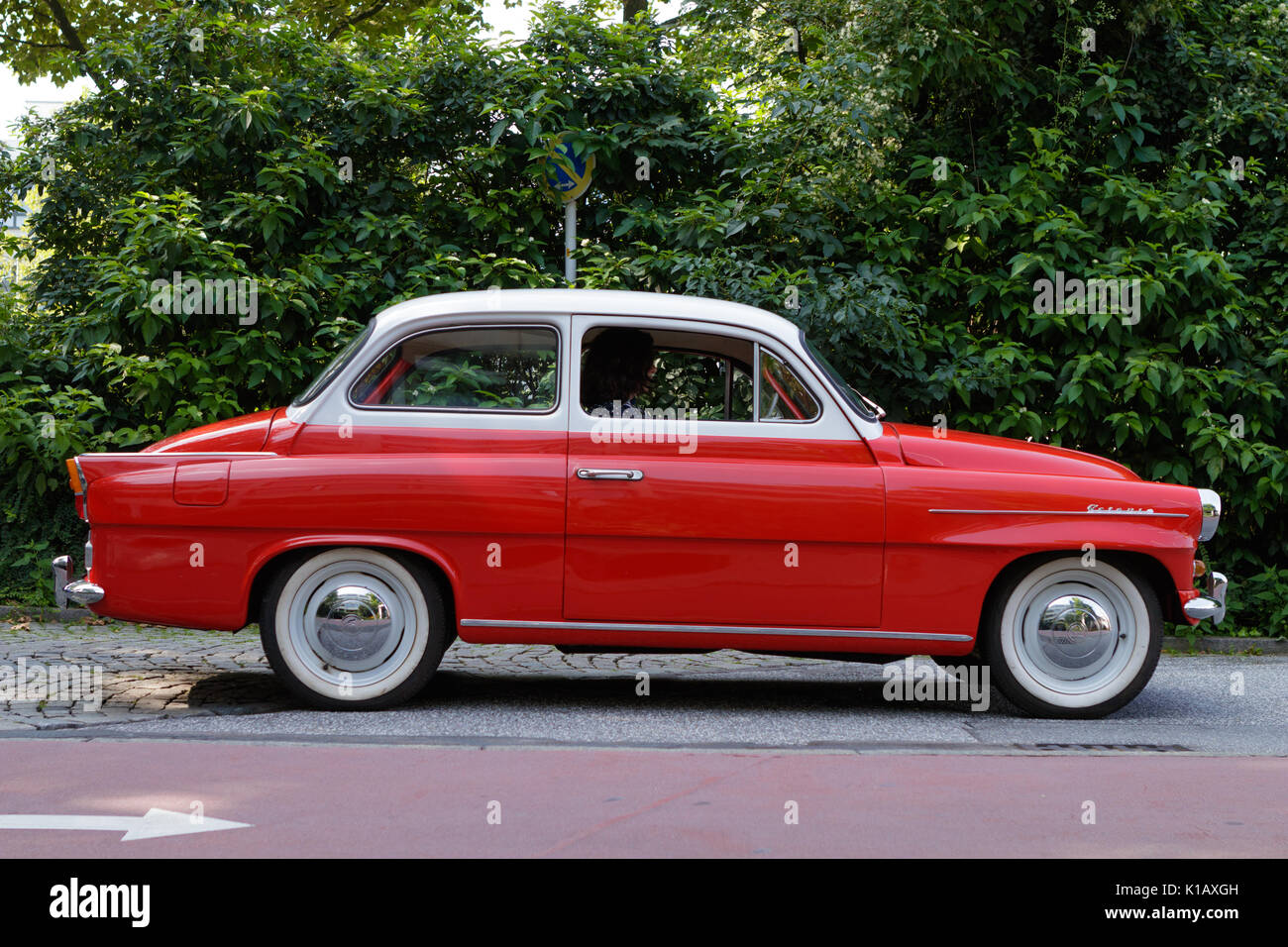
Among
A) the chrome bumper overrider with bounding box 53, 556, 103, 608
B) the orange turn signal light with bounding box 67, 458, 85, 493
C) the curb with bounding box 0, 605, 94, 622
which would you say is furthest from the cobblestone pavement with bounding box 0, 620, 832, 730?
the orange turn signal light with bounding box 67, 458, 85, 493

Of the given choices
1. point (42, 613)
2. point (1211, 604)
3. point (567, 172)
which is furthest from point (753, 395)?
point (42, 613)

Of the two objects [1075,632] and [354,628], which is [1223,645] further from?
[354,628]

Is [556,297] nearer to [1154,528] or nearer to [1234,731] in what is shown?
[1154,528]

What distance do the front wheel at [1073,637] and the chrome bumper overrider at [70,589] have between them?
411 centimetres

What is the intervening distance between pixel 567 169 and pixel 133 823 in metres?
7.04

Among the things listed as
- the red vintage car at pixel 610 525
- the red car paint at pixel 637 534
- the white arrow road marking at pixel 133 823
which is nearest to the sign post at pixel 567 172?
the red vintage car at pixel 610 525

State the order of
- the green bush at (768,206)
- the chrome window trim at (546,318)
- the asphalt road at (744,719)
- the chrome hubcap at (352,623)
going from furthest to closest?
the green bush at (768,206), the chrome window trim at (546,318), the chrome hubcap at (352,623), the asphalt road at (744,719)

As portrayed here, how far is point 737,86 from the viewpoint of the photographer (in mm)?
11531

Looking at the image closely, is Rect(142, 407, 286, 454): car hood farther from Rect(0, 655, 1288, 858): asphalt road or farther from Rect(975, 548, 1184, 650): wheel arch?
Rect(975, 548, 1184, 650): wheel arch

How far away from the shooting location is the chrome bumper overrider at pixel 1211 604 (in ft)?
20.1

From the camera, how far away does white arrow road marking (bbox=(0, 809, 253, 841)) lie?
4.15 m

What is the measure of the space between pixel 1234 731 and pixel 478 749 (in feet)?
11.4

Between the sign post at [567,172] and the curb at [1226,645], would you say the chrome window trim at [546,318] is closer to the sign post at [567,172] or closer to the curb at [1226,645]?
the sign post at [567,172]

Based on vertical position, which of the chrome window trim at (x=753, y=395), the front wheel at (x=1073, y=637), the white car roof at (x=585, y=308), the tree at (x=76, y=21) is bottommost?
the front wheel at (x=1073, y=637)
